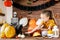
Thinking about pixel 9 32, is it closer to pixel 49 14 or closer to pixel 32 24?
pixel 32 24

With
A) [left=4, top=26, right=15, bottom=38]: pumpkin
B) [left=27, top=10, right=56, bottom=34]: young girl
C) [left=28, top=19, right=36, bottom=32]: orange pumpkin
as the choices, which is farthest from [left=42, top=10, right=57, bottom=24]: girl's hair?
[left=4, top=26, right=15, bottom=38]: pumpkin

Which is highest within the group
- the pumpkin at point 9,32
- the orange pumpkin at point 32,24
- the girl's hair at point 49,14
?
the girl's hair at point 49,14

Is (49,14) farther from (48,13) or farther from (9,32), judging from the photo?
(9,32)

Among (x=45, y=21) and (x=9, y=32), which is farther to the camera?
(x=45, y=21)

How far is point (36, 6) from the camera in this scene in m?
1.96

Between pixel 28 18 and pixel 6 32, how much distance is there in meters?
0.31

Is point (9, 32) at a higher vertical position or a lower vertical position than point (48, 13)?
lower

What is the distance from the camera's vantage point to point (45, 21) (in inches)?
75.0

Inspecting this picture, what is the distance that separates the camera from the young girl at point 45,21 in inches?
74.4

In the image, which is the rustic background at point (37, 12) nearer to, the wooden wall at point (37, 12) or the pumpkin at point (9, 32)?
the wooden wall at point (37, 12)

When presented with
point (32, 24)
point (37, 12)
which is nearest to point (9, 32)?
point (32, 24)

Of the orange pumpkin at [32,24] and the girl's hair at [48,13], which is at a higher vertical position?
the girl's hair at [48,13]

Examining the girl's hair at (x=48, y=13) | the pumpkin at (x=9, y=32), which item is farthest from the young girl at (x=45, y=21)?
the pumpkin at (x=9, y=32)

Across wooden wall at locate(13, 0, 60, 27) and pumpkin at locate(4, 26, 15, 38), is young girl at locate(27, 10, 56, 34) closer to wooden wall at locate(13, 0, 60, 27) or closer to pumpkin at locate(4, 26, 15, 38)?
→ wooden wall at locate(13, 0, 60, 27)
